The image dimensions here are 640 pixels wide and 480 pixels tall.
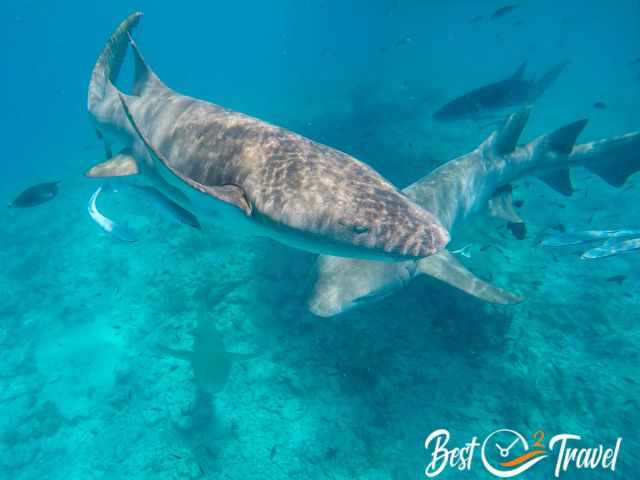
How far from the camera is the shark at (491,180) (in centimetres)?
567

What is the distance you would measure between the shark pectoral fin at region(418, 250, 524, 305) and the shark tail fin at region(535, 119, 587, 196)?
3601 millimetres

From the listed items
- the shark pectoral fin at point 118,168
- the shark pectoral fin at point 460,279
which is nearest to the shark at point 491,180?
the shark pectoral fin at point 460,279

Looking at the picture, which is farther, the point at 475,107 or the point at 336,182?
the point at 475,107

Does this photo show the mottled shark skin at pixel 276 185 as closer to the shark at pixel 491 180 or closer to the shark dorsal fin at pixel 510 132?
the shark at pixel 491 180

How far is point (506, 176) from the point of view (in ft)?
25.9

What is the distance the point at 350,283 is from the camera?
5391mm

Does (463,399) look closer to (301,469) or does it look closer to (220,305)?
(301,469)

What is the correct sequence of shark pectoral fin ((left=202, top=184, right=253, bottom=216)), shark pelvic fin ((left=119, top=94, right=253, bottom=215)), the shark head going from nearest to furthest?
shark pelvic fin ((left=119, top=94, right=253, bottom=215)) → shark pectoral fin ((left=202, top=184, right=253, bottom=216)) → the shark head

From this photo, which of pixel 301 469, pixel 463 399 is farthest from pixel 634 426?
pixel 301 469

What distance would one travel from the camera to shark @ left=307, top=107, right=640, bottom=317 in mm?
5672

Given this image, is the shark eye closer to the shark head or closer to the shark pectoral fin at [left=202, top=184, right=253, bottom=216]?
the shark pectoral fin at [left=202, top=184, right=253, bottom=216]

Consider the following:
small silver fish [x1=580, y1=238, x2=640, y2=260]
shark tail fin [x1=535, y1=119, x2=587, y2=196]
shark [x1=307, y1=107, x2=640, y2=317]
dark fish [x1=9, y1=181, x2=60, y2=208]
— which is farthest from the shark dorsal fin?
dark fish [x1=9, y1=181, x2=60, y2=208]

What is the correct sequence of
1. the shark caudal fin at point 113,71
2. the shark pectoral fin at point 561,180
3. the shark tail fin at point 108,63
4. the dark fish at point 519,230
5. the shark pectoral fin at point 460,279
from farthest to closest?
the shark pectoral fin at point 561,180, the dark fish at point 519,230, the shark tail fin at point 108,63, the shark caudal fin at point 113,71, the shark pectoral fin at point 460,279

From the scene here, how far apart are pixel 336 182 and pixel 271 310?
5421mm
